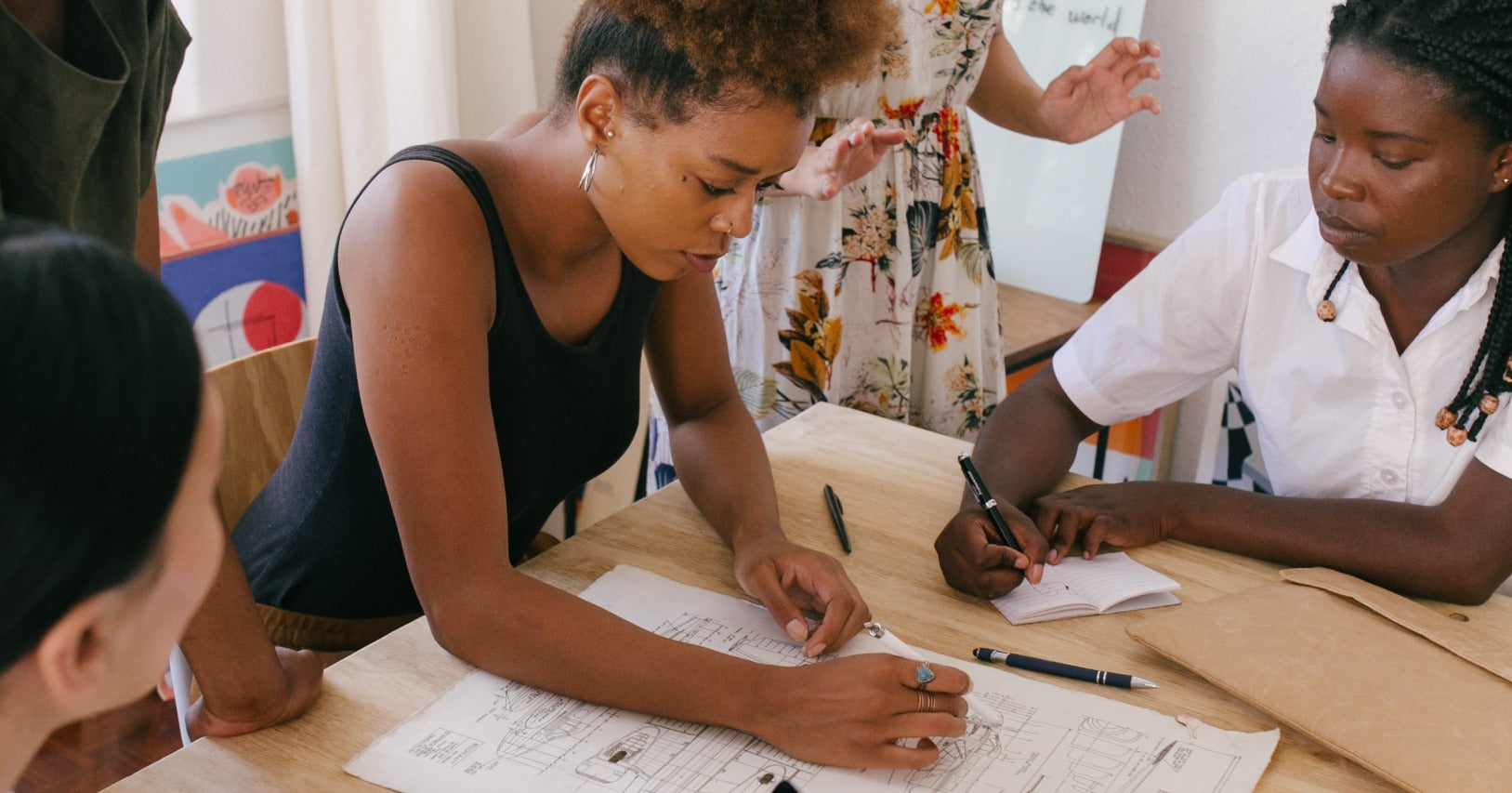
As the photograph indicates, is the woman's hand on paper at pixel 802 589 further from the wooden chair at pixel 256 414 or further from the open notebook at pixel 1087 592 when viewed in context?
the wooden chair at pixel 256 414

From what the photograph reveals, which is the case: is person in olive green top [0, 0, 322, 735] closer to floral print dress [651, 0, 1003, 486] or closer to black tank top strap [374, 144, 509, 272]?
black tank top strap [374, 144, 509, 272]

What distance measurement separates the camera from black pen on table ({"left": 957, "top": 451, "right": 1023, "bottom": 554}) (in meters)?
1.29

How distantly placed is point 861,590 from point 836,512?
15 centimetres

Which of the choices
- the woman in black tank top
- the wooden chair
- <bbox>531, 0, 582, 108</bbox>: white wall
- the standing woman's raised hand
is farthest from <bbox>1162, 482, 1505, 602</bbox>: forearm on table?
<bbox>531, 0, 582, 108</bbox>: white wall

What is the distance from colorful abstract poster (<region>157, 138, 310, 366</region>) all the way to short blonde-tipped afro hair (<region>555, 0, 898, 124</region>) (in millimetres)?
1347

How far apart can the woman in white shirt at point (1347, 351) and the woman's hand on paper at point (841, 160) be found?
348 millimetres

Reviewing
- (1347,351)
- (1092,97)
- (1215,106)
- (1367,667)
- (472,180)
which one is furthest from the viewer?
(1215,106)

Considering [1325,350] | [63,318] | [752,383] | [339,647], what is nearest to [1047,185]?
[752,383]

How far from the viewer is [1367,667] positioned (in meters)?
1.13

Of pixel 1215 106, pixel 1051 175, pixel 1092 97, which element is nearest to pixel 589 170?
pixel 1092 97

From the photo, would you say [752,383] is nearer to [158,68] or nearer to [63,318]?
[158,68]

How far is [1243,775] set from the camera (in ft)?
3.39

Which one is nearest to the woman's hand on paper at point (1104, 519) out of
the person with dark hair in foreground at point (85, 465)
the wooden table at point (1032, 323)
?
the person with dark hair in foreground at point (85, 465)

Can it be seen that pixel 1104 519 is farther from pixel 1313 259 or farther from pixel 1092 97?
pixel 1092 97
